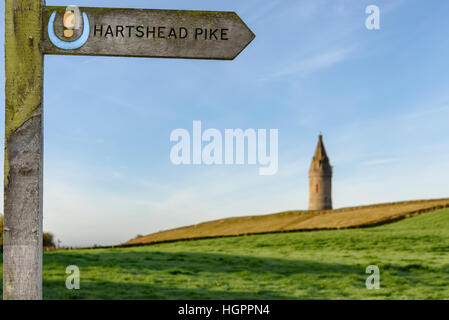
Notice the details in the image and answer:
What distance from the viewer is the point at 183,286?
15.8m

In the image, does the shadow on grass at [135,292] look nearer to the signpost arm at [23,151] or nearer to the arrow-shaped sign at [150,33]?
the signpost arm at [23,151]

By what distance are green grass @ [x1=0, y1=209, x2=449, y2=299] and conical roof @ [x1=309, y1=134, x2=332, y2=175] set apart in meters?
44.9

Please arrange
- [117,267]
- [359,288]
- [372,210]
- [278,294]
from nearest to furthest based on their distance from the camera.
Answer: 1. [278,294]
2. [359,288]
3. [117,267]
4. [372,210]

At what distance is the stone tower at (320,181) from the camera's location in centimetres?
7269

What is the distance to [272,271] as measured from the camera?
63.3ft

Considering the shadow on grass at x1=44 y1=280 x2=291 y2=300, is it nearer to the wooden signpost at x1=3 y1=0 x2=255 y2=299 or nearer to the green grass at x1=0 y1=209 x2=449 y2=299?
the green grass at x1=0 y1=209 x2=449 y2=299

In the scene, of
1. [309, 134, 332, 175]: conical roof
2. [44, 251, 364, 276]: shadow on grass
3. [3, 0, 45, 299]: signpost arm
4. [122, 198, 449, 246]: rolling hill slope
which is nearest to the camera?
[3, 0, 45, 299]: signpost arm

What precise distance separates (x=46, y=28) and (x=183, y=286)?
12660 millimetres

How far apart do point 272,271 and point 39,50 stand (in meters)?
16.4

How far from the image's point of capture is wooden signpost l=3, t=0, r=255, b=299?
453 centimetres

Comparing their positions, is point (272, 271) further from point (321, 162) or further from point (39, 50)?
point (321, 162)

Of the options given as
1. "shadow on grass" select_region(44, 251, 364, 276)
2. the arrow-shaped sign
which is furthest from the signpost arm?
"shadow on grass" select_region(44, 251, 364, 276)

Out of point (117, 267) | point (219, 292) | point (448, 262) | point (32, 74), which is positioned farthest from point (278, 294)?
point (32, 74)
